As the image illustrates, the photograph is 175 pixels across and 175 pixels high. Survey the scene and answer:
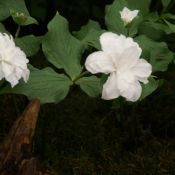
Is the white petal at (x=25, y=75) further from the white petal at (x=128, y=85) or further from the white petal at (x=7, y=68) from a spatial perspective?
the white petal at (x=128, y=85)

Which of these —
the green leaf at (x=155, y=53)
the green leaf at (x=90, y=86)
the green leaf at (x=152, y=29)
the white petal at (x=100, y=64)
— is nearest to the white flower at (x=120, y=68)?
the white petal at (x=100, y=64)

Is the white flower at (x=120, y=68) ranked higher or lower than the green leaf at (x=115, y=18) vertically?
Answer: higher

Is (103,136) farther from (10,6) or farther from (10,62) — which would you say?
(10,62)

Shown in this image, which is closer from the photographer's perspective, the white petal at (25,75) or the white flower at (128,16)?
the white petal at (25,75)

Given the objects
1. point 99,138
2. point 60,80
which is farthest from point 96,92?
point 99,138

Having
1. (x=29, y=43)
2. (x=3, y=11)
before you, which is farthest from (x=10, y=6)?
(x=29, y=43)

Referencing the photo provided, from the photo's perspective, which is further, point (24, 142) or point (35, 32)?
point (35, 32)

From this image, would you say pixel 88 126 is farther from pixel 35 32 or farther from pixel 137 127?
pixel 35 32
